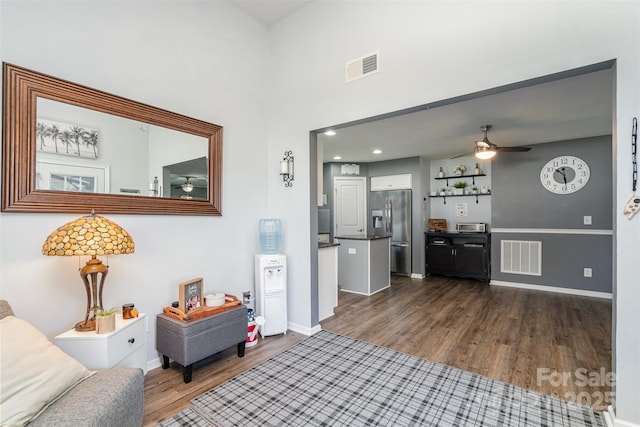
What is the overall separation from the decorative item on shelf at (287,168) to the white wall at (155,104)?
11.2 inches

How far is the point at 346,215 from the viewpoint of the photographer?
6.73m

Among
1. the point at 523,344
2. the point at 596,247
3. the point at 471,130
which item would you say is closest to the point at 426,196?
the point at 471,130

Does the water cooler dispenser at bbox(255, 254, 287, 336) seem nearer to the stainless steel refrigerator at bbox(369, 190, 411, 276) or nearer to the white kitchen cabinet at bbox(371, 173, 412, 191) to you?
the stainless steel refrigerator at bbox(369, 190, 411, 276)

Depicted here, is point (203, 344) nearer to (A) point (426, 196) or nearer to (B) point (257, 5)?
(B) point (257, 5)

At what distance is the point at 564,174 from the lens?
492 centimetres

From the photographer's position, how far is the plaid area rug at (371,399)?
5.89 feet

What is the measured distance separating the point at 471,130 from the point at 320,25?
8.87ft

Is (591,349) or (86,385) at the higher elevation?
(86,385)

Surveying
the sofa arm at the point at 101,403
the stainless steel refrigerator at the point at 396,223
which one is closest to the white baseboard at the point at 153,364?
the sofa arm at the point at 101,403

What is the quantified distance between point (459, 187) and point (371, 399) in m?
5.18

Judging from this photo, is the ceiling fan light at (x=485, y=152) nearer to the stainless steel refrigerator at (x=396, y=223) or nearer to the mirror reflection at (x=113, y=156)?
the stainless steel refrigerator at (x=396, y=223)

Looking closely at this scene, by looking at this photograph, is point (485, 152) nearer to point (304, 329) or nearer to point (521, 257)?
point (521, 257)

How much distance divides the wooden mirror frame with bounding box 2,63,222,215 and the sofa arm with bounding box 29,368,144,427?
123cm

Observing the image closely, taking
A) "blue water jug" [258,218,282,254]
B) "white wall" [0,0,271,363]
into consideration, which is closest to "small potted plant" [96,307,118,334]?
"white wall" [0,0,271,363]
